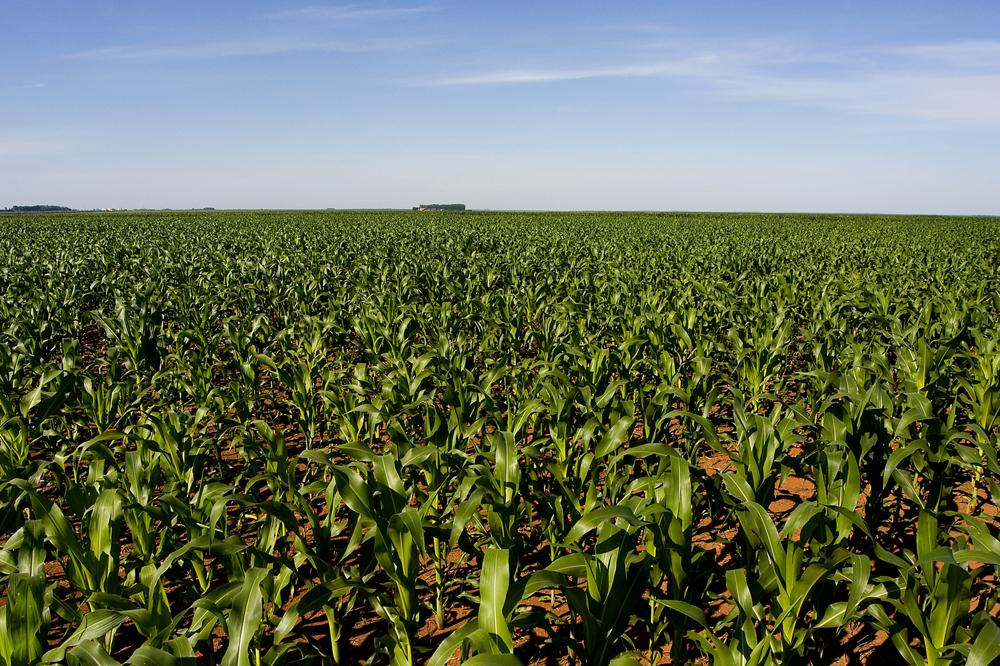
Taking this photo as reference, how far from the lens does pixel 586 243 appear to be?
19.9 metres

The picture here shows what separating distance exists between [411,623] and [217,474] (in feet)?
8.96

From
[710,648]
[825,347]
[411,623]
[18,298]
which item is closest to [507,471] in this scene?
[411,623]

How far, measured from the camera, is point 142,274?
12375 mm

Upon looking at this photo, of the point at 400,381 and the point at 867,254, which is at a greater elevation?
the point at 867,254

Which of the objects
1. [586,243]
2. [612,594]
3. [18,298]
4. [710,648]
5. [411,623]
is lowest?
[411,623]

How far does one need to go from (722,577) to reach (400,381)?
268cm

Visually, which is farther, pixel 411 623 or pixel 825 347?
pixel 825 347

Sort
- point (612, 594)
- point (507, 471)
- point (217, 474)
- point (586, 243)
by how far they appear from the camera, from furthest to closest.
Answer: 1. point (586, 243)
2. point (217, 474)
3. point (507, 471)
4. point (612, 594)

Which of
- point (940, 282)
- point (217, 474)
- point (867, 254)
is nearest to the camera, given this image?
point (217, 474)

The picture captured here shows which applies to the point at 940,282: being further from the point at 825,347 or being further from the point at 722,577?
the point at 722,577

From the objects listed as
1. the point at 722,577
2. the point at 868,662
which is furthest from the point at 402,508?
the point at 868,662

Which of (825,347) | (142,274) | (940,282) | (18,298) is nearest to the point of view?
(825,347)

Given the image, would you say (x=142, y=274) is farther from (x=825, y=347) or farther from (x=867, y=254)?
(x=867, y=254)

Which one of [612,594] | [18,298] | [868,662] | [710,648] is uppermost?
[18,298]
